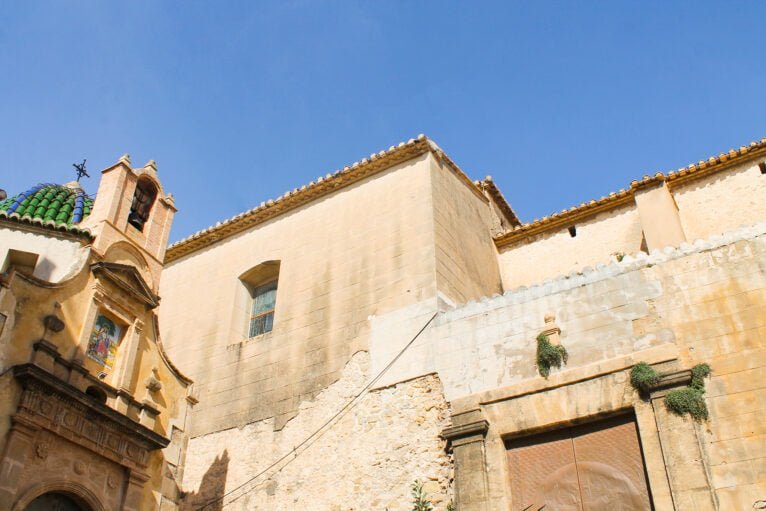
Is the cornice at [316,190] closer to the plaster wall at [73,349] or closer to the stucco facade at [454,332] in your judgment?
the stucco facade at [454,332]

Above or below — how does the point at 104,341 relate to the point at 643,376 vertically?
above

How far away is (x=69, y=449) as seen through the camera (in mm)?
10336

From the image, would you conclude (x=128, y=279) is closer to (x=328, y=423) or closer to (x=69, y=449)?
(x=69, y=449)

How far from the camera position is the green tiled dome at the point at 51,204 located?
48.4ft

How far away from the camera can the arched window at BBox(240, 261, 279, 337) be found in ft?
54.1

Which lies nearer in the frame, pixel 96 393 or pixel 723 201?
pixel 96 393

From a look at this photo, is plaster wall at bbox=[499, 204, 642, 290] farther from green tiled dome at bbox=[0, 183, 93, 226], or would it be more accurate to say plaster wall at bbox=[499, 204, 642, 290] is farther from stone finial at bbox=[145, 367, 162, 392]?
green tiled dome at bbox=[0, 183, 93, 226]

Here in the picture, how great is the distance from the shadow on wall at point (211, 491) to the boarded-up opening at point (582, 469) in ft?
18.8

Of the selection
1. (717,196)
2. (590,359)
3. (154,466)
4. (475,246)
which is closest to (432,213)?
(475,246)

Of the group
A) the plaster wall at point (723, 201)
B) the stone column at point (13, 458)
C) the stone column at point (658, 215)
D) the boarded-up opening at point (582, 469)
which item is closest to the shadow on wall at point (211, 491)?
the stone column at point (13, 458)

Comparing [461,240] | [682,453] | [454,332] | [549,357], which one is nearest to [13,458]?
[454,332]

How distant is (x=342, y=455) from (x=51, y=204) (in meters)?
7.77

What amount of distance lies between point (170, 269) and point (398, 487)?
31.5ft

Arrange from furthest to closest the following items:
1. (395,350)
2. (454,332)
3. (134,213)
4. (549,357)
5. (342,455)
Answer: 1. (134,213)
2. (395,350)
3. (342,455)
4. (454,332)
5. (549,357)
